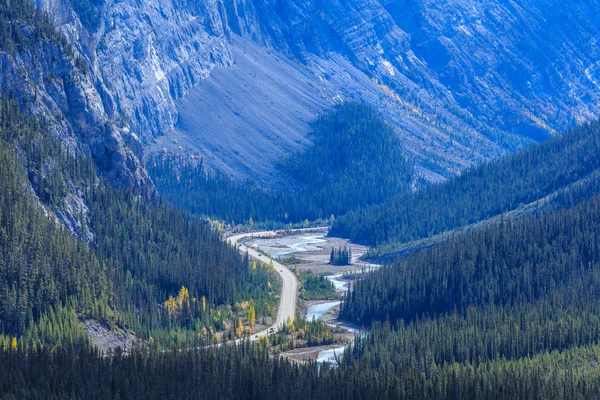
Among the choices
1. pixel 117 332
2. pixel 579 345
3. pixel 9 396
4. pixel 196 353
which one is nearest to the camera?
pixel 9 396

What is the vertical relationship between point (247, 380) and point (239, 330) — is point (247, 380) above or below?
below

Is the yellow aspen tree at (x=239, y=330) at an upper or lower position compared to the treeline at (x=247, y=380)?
upper

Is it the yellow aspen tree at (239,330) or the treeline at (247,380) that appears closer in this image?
the treeline at (247,380)

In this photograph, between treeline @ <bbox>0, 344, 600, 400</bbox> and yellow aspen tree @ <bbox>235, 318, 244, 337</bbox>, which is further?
yellow aspen tree @ <bbox>235, 318, 244, 337</bbox>

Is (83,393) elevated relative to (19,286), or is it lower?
lower

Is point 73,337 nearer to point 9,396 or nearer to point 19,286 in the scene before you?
point 19,286

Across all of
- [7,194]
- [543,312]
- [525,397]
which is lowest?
[525,397]

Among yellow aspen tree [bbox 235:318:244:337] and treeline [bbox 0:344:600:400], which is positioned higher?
yellow aspen tree [bbox 235:318:244:337]

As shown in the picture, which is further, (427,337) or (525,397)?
(427,337)

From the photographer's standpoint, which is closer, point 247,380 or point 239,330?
point 247,380

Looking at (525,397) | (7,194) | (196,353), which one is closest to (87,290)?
(7,194)

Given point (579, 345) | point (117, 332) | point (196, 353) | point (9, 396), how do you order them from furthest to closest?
point (117, 332), point (579, 345), point (196, 353), point (9, 396)
